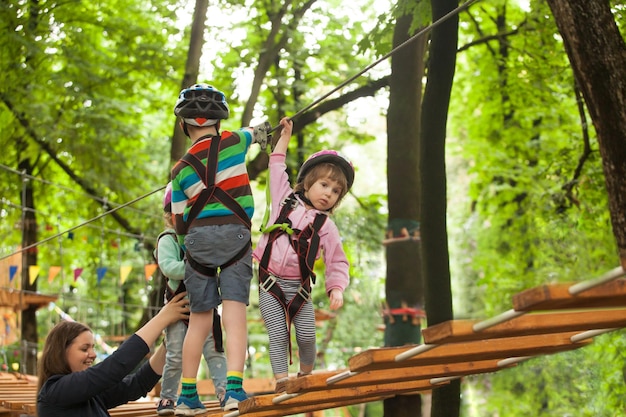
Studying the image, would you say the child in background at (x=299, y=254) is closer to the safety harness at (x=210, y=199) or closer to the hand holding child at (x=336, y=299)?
the hand holding child at (x=336, y=299)

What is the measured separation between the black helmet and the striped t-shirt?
127mm

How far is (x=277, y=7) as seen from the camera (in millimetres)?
14078

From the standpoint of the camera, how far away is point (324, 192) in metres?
5.16

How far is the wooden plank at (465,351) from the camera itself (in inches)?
135

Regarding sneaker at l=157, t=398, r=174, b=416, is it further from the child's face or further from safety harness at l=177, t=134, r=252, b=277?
the child's face

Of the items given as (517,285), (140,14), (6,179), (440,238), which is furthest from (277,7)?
(440,238)

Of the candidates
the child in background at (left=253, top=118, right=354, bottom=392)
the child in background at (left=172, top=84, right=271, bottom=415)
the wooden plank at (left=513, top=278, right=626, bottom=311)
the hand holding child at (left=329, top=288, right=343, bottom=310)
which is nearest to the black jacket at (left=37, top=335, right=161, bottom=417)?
the child in background at (left=172, top=84, right=271, bottom=415)

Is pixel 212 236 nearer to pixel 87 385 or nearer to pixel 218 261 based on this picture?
pixel 218 261

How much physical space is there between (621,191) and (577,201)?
8.44 meters

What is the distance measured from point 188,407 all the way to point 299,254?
982 mm

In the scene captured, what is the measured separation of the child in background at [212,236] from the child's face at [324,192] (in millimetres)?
482

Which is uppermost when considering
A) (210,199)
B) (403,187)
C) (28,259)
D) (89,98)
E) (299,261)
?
(89,98)

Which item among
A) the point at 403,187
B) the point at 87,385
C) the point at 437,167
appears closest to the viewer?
the point at 87,385

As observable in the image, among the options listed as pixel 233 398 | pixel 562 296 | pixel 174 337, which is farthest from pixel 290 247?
pixel 562 296
